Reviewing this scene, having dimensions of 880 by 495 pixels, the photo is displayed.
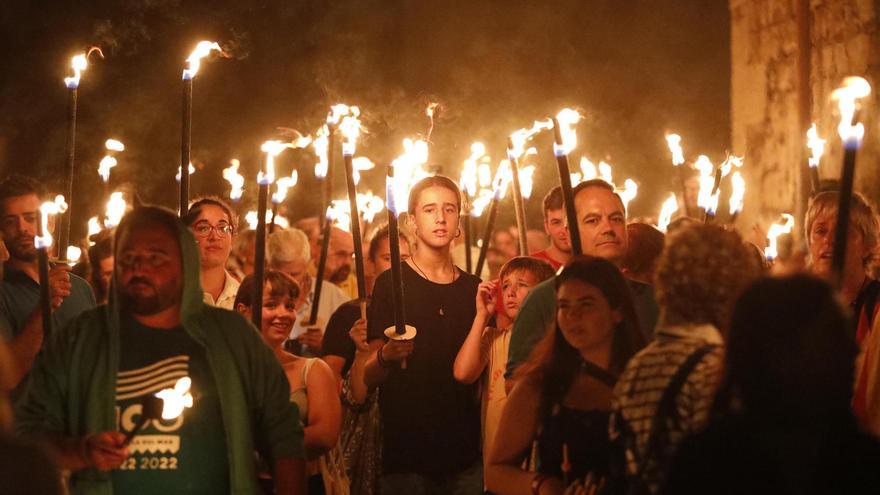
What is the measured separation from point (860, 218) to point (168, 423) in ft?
10.5

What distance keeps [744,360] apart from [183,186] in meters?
3.06

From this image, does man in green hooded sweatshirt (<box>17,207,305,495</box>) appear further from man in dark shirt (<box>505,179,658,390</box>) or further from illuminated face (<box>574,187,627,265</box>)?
illuminated face (<box>574,187,627,265</box>)

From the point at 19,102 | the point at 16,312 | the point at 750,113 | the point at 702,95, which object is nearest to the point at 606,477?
the point at 16,312

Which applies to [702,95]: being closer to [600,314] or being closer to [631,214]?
[631,214]

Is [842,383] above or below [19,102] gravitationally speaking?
below

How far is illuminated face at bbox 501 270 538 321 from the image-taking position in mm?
5379

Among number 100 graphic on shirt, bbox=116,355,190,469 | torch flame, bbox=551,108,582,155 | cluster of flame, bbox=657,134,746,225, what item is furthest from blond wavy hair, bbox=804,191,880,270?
number 100 graphic on shirt, bbox=116,355,190,469

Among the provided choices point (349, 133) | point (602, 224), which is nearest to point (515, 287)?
point (602, 224)

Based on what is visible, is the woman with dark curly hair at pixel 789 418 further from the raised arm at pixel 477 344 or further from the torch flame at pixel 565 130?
the raised arm at pixel 477 344

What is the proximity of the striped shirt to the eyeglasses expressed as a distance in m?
3.18

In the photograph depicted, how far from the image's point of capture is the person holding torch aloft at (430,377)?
521cm

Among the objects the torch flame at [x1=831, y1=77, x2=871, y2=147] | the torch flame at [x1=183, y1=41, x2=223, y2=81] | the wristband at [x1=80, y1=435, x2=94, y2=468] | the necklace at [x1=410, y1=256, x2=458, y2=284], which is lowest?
the wristband at [x1=80, y1=435, x2=94, y2=468]

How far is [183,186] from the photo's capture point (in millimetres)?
4980

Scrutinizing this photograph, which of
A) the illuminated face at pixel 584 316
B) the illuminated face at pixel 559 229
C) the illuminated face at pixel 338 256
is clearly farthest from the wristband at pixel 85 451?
the illuminated face at pixel 338 256
